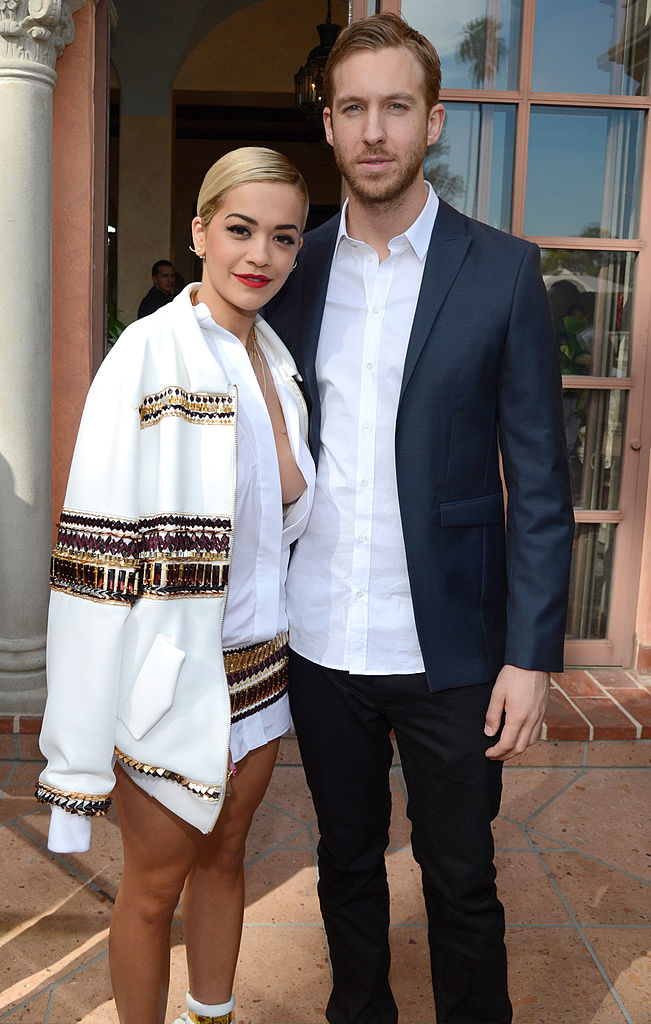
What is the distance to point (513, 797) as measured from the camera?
3.36m

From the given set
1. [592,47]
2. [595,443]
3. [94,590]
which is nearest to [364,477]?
[94,590]

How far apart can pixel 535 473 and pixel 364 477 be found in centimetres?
32

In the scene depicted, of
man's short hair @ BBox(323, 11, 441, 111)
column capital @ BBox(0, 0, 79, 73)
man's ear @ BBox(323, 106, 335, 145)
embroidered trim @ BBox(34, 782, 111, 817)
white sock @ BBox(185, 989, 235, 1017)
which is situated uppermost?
column capital @ BBox(0, 0, 79, 73)

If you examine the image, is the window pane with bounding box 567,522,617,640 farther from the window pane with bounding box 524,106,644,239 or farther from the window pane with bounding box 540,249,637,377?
the window pane with bounding box 524,106,644,239

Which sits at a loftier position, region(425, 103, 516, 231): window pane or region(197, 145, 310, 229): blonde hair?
region(425, 103, 516, 231): window pane

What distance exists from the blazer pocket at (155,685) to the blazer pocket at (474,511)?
0.56 m

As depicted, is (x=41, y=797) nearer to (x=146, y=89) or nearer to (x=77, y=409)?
(x=77, y=409)

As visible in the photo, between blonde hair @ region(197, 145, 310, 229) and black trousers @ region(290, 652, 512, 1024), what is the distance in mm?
926

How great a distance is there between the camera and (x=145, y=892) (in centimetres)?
175

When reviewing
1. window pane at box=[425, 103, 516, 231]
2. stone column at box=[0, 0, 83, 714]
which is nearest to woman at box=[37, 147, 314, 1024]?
stone column at box=[0, 0, 83, 714]

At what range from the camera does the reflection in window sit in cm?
414

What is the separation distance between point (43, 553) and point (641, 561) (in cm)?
253

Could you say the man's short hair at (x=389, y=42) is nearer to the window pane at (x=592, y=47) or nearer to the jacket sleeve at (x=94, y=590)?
the jacket sleeve at (x=94, y=590)

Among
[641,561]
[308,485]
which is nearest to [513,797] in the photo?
[641,561]
